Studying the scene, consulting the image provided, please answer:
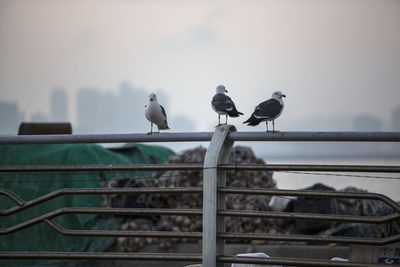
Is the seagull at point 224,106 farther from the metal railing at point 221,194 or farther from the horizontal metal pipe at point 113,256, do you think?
the horizontal metal pipe at point 113,256

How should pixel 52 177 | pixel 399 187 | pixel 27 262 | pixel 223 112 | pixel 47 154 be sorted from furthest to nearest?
pixel 47 154 → pixel 52 177 → pixel 27 262 → pixel 399 187 → pixel 223 112

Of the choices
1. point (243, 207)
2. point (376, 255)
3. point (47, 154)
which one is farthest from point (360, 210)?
point (376, 255)

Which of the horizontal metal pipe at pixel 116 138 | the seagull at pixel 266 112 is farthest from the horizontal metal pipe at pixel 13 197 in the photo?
the seagull at pixel 266 112

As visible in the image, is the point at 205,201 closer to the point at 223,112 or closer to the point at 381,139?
the point at 381,139

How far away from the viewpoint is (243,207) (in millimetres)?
9695

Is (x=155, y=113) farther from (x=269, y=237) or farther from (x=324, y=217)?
(x=324, y=217)

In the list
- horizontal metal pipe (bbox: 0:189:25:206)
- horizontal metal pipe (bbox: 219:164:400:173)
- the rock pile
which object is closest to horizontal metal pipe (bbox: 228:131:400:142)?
horizontal metal pipe (bbox: 219:164:400:173)

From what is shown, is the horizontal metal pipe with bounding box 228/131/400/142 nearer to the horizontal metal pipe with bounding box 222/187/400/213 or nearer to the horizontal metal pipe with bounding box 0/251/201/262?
the horizontal metal pipe with bounding box 222/187/400/213

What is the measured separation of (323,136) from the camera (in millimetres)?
3463

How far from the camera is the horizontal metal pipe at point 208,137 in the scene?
3.42 m

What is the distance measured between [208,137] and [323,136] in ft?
2.24

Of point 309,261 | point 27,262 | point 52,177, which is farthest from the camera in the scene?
point 52,177

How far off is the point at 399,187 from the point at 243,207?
12.3 ft

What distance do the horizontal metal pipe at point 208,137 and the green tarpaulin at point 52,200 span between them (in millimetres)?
3287
